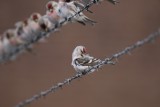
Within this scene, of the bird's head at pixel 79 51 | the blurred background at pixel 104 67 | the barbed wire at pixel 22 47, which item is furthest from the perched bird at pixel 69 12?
the blurred background at pixel 104 67

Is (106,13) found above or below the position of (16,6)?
below

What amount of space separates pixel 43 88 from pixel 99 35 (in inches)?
35.0

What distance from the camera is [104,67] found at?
24.4ft

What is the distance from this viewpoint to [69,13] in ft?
15.3

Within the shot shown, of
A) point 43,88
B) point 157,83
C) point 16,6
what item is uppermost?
point 16,6

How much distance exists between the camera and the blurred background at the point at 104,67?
7379 millimetres

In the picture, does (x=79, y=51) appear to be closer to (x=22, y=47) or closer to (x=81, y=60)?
(x=81, y=60)

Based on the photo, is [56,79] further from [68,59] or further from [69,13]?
[69,13]

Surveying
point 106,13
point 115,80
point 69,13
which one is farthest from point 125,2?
point 69,13

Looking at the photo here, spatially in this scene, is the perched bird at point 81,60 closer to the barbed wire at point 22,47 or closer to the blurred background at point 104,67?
the barbed wire at point 22,47

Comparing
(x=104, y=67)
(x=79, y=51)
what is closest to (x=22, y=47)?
(x=79, y=51)

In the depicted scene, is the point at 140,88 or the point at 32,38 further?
the point at 140,88

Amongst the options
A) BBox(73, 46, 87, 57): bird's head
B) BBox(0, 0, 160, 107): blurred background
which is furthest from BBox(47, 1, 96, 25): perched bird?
BBox(0, 0, 160, 107): blurred background

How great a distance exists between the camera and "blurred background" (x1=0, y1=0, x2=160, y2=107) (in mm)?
7379
